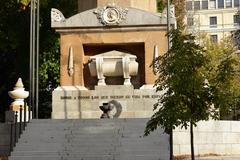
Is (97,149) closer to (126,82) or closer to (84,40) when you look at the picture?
(126,82)

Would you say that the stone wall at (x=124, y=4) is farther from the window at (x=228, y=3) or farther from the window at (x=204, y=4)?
the window at (x=204, y=4)

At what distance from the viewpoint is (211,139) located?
18.1 metres

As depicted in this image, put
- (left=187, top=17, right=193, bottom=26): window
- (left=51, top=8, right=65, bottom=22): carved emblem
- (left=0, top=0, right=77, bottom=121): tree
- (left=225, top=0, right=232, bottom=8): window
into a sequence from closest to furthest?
(left=51, top=8, right=65, bottom=22): carved emblem, (left=0, top=0, right=77, bottom=121): tree, (left=187, top=17, right=193, bottom=26): window, (left=225, top=0, right=232, bottom=8): window

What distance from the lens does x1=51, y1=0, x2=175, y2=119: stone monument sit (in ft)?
73.6

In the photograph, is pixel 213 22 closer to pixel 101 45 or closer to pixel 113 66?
pixel 101 45

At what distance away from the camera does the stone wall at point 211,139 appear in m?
17.7

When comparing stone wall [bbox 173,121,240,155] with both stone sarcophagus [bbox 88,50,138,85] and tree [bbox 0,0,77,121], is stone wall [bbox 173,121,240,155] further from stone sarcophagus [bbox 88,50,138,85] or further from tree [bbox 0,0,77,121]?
tree [bbox 0,0,77,121]

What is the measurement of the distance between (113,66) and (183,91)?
10.5 metres

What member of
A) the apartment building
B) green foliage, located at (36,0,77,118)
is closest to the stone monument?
green foliage, located at (36,0,77,118)

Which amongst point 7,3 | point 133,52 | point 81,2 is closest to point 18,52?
point 7,3

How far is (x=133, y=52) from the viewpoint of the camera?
24.2m

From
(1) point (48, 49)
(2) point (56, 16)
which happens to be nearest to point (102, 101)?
(2) point (56, 16)

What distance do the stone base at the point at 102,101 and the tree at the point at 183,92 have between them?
9006mm

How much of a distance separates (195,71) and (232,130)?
648 cm
